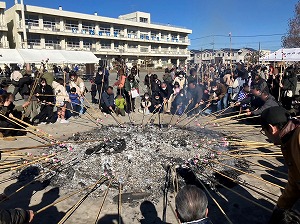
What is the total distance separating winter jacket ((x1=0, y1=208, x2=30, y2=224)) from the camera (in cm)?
258

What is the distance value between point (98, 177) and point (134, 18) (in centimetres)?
5739

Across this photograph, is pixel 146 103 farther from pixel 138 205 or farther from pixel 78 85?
pixel 138 205

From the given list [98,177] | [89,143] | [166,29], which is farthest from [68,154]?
[166,29]

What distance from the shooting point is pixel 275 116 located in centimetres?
269

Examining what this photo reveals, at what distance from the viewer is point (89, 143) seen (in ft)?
20.3

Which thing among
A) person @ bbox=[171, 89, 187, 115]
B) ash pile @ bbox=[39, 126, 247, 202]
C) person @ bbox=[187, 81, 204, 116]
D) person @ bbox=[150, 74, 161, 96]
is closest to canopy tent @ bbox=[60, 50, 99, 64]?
person @ bbox=[150, 74, 161, 96]

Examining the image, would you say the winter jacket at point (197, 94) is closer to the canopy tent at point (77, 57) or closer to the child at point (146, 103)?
the child at point (146, 103)

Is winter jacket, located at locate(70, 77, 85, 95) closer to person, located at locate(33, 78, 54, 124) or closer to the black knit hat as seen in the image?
person, located at locate(33, 78, 54, 124)

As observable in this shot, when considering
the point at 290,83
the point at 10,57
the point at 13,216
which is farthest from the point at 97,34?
the point at 13,216

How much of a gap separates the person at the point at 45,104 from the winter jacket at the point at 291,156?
7.80 metres

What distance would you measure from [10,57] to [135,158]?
17675mm

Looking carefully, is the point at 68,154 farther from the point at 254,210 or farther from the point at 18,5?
the point at 18,5

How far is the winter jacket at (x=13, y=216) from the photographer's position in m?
2.58

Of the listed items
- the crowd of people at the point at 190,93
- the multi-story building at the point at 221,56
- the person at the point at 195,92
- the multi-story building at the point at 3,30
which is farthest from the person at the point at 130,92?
the multi-story building at the point at 3,30
